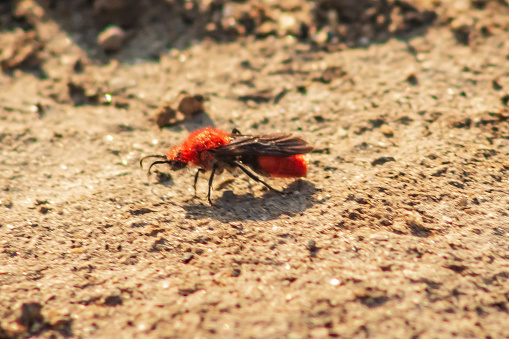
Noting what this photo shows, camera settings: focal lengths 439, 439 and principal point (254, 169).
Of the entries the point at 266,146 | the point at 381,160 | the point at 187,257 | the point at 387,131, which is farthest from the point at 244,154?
the point at 387,131

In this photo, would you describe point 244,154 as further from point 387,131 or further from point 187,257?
point 387,131

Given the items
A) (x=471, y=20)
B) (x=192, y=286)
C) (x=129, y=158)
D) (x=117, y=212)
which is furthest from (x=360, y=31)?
(x=192, y=286)

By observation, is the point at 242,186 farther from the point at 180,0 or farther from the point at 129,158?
the point at 180,0

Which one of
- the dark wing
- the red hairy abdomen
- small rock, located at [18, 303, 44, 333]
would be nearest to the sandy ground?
small rock, located at [18, 303, 44, 333]

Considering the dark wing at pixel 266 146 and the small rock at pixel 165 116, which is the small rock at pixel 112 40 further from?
the dark wing at pixel 266 146

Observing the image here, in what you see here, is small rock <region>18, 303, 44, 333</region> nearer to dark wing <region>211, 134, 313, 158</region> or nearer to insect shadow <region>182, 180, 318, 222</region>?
insect shadow <region>182, 180, 318, 222</region>

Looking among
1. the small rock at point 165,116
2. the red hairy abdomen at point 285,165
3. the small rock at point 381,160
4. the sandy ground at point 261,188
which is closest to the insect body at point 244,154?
the red hairy abdomen at point 285,165

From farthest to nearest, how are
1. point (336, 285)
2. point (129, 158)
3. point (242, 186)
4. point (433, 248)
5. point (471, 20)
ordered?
1. point (471, 20)
2. point (129, 158)
3. point (242, 186)
4. point (433, 248)
5. point (336, 285)
